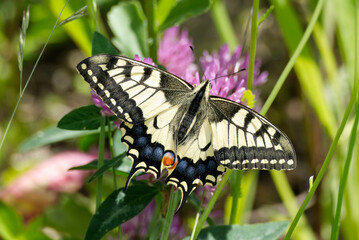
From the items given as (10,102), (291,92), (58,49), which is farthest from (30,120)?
(291,92)

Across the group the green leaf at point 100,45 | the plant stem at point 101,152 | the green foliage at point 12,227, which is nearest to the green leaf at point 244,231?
the plant stem at point 101,152

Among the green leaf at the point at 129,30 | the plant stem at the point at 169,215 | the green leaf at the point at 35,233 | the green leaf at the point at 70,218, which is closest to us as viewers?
the plant stem at the point at 169,215

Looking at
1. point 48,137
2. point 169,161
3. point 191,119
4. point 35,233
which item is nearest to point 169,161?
point 169,161

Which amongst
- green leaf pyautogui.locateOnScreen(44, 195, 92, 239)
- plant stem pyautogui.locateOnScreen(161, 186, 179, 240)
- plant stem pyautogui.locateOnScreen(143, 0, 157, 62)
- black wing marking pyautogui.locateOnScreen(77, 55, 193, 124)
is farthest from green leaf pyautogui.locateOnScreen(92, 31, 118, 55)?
green leaf pyautogui.locateOnScreen(44, 195, 92, 239)

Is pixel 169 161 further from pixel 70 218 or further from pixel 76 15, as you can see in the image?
pixel 70 218

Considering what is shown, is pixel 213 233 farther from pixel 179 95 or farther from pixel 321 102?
pixel 321 102

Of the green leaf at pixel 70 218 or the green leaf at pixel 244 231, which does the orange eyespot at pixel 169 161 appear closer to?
the green leaf at pixel 244 231
